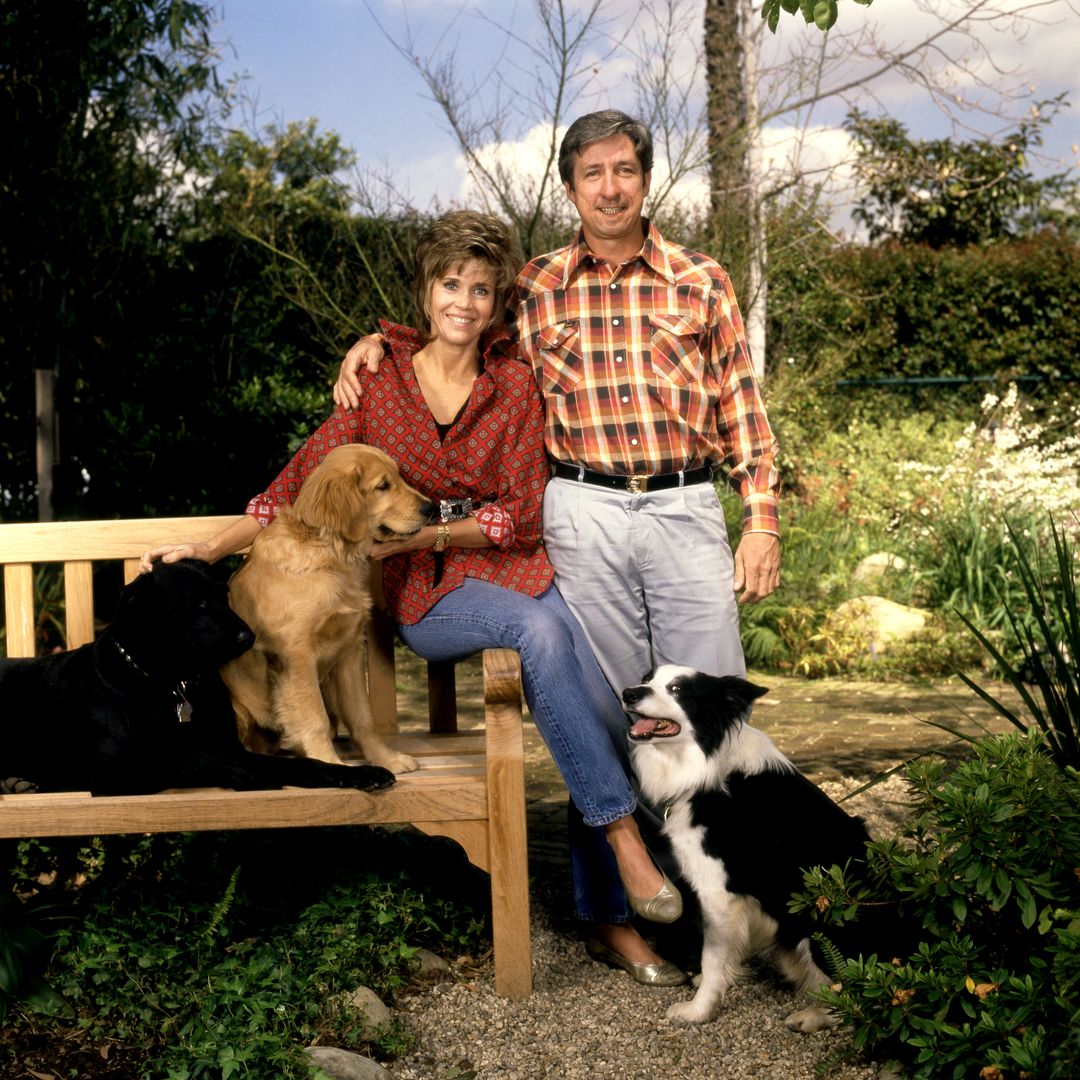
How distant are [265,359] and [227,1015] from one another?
6.97 m

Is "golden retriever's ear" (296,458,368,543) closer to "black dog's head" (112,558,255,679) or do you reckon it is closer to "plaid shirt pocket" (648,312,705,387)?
"black dog's head" (112,558,255,679)

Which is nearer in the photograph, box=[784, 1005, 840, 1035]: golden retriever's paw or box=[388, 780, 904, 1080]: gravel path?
box=[388, 780, 904, 1080]: gravel path

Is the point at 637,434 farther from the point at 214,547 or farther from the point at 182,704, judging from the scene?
the point at 182,704

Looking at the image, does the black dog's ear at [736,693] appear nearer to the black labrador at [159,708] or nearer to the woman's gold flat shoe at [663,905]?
the woman's gold flat shoe at [663,905]

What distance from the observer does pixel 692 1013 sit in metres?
3.67

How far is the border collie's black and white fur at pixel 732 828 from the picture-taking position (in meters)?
3.62

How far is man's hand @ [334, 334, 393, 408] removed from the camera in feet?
13.5

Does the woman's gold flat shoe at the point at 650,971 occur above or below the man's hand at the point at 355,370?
below

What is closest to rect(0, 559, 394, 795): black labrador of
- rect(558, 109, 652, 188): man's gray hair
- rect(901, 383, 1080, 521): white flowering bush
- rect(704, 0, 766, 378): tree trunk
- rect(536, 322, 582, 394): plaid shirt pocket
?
rect(536, 322, 582, 394): plaid shirt pocket

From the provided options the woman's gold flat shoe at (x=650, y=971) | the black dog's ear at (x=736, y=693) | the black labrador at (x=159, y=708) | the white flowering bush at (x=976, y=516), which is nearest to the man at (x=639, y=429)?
the black dog's ear at (x=736, y=693)

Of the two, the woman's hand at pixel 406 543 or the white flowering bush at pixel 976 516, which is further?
the white flowering bush at pixel 976 516

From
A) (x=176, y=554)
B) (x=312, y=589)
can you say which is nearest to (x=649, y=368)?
(x=312, y=589)

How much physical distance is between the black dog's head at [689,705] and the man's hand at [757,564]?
15.8 inches

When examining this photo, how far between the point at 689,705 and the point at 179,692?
57.9 inches
